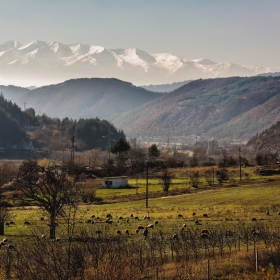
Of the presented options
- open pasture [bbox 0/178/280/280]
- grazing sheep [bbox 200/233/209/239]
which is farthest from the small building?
grazing sheep [bbox 200/233/209/239]

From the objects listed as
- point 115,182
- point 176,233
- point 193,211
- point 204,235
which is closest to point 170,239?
point 204,235

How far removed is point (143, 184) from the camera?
10288 centimetres

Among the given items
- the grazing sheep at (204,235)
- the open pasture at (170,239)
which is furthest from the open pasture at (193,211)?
the grazing sheep at (204,235)

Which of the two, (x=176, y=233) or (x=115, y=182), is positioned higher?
(x=115, y=182)

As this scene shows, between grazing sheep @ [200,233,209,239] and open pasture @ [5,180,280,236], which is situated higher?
grazing sheep @ [200,233,209,239]

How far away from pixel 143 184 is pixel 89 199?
24.3 meters

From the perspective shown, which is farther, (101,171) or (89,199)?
(101,171)

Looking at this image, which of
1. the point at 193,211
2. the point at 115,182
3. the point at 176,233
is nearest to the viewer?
the point at 176,233

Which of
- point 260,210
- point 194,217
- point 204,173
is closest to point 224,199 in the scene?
point 260,210

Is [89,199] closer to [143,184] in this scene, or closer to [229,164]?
[143,184]

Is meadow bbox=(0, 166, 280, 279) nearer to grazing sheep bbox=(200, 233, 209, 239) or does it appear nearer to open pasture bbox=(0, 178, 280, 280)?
open pasture bbox=(0, 178, 280, 280)

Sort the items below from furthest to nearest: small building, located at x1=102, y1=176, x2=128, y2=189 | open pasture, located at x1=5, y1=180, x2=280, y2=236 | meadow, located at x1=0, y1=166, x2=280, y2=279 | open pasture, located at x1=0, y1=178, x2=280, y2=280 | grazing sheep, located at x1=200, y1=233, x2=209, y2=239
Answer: small building, located at x1=102, y1=176, x2=128, y2=189 → open pasture, located at x1=5, y1=180, x2=280, y2=236 → grazing sheep, located at x1=200, y1=233, x2=209, y2=239 → meadow, located at x1=0, y1=166, x2=280, y2=279 → open pasture, located at x1=0, y1=178, x2=280, y2=280

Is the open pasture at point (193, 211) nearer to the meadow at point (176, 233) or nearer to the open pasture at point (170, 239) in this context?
the open pasture at point (170, 239)

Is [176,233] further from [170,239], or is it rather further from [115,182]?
[115,182]
